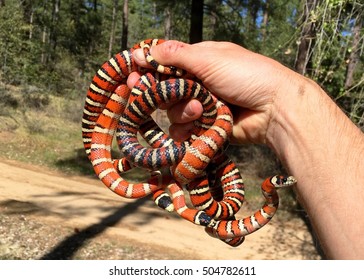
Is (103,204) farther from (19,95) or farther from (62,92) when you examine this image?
(62,92)

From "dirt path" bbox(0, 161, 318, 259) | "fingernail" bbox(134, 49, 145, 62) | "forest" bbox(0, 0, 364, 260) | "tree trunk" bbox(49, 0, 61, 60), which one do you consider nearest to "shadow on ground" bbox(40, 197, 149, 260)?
"dirt path" bbox(0, 161, 318, 259)

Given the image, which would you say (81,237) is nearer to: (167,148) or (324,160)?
(167,148)

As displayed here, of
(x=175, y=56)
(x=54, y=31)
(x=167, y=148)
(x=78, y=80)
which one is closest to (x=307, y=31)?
(x=175, y=56)

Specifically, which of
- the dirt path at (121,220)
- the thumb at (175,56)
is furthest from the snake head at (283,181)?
the dirt path at (121,220)

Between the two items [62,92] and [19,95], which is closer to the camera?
[19,95]

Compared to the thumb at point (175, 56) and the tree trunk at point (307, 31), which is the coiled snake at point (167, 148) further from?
the tree trunk at point (307, 31)
